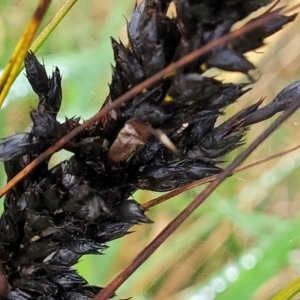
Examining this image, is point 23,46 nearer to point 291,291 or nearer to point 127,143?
point 127,143

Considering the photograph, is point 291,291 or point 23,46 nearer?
point 23,46

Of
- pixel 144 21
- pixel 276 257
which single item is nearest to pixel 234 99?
pixel 144 21

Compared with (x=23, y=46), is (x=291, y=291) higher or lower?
lower

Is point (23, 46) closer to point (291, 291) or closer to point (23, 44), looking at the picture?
point (23, 44)

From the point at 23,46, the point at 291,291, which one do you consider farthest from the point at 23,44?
the point at 291,291

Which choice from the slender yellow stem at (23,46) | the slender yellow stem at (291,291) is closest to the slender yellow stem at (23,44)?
the slender yellow stem at (23,46)

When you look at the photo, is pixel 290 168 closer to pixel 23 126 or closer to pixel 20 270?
pixel 23 126

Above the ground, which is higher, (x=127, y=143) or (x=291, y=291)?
(x=127, y=143)

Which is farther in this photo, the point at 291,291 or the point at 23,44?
the point at 291,291

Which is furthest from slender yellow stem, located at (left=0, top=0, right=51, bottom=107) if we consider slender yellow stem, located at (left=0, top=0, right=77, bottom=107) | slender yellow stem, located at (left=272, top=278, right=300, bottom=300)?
slender yellow stem, located at (left=272, top=278, right=300, bottom=300)

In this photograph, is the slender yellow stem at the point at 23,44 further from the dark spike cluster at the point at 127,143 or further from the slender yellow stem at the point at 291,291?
the slender yellow stem at the point at 291,291
